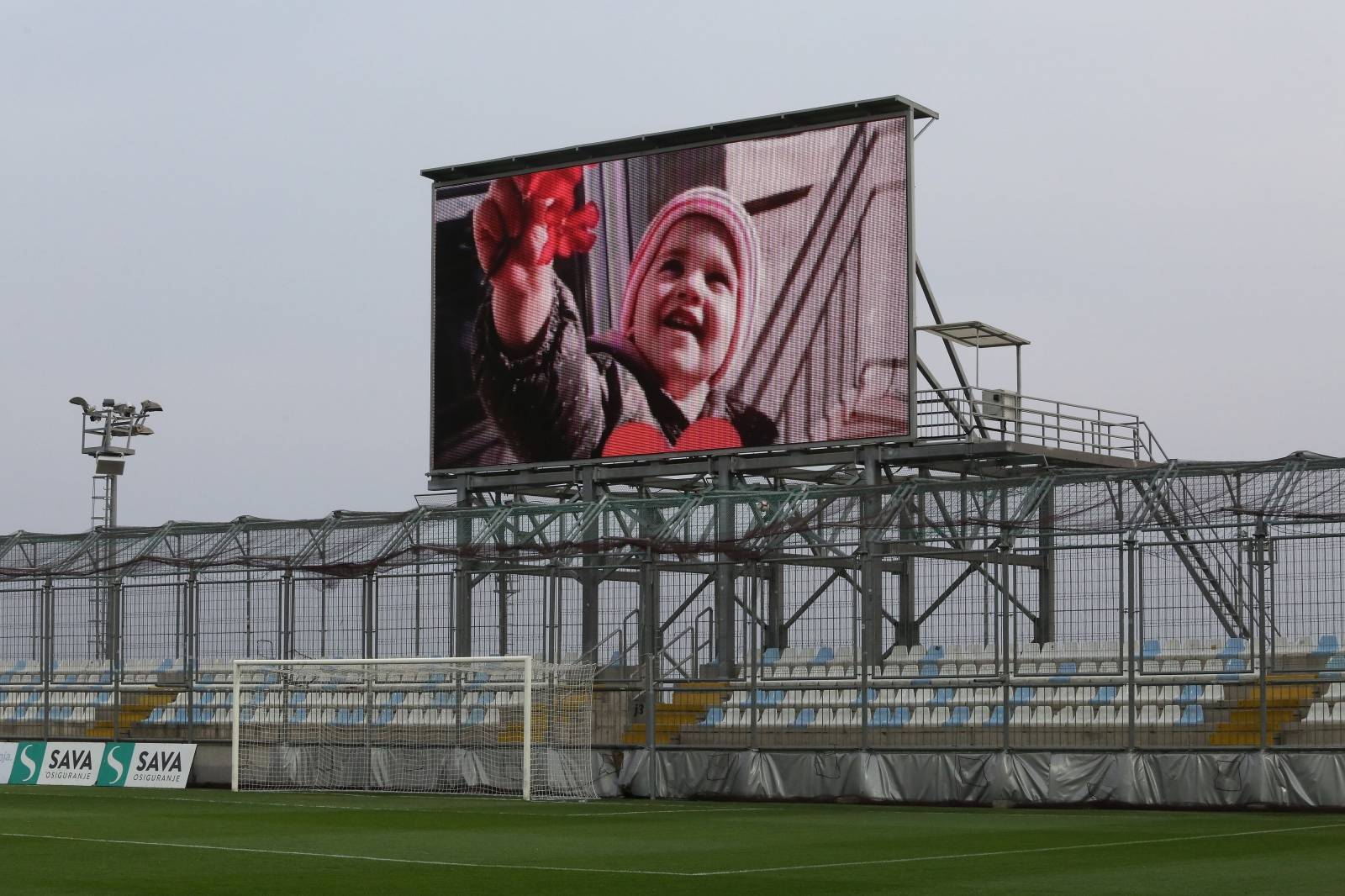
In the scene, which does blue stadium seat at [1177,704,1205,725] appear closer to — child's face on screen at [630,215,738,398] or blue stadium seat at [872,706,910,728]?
blue stadium seat at [872,706,910,728]

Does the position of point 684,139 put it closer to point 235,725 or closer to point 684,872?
point 235,725

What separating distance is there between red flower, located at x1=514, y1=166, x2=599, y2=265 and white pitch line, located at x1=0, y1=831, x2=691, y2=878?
22.8 m

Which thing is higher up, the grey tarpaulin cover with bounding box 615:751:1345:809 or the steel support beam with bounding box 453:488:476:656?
the steel support beam with bounding box 453:488:476:656

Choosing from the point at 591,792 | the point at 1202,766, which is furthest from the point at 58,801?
the point at 1202,766

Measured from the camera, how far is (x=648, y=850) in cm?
1864

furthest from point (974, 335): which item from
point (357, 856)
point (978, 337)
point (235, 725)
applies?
point (357, 856)

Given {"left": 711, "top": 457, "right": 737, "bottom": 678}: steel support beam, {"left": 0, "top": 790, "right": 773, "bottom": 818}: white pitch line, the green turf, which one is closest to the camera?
the green turf

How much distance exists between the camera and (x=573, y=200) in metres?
42.2

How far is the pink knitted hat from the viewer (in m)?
39.6

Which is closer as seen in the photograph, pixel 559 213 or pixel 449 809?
pixel 449 809

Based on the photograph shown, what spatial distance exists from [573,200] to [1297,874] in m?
28.9

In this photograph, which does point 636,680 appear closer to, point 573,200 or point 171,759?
point 171,759

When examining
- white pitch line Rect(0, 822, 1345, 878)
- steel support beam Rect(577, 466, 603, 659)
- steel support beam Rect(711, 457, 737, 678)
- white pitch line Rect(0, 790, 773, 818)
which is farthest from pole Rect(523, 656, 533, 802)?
white pitch line Rect(0, 822, 1345, 878)

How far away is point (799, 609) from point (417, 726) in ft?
20.3
